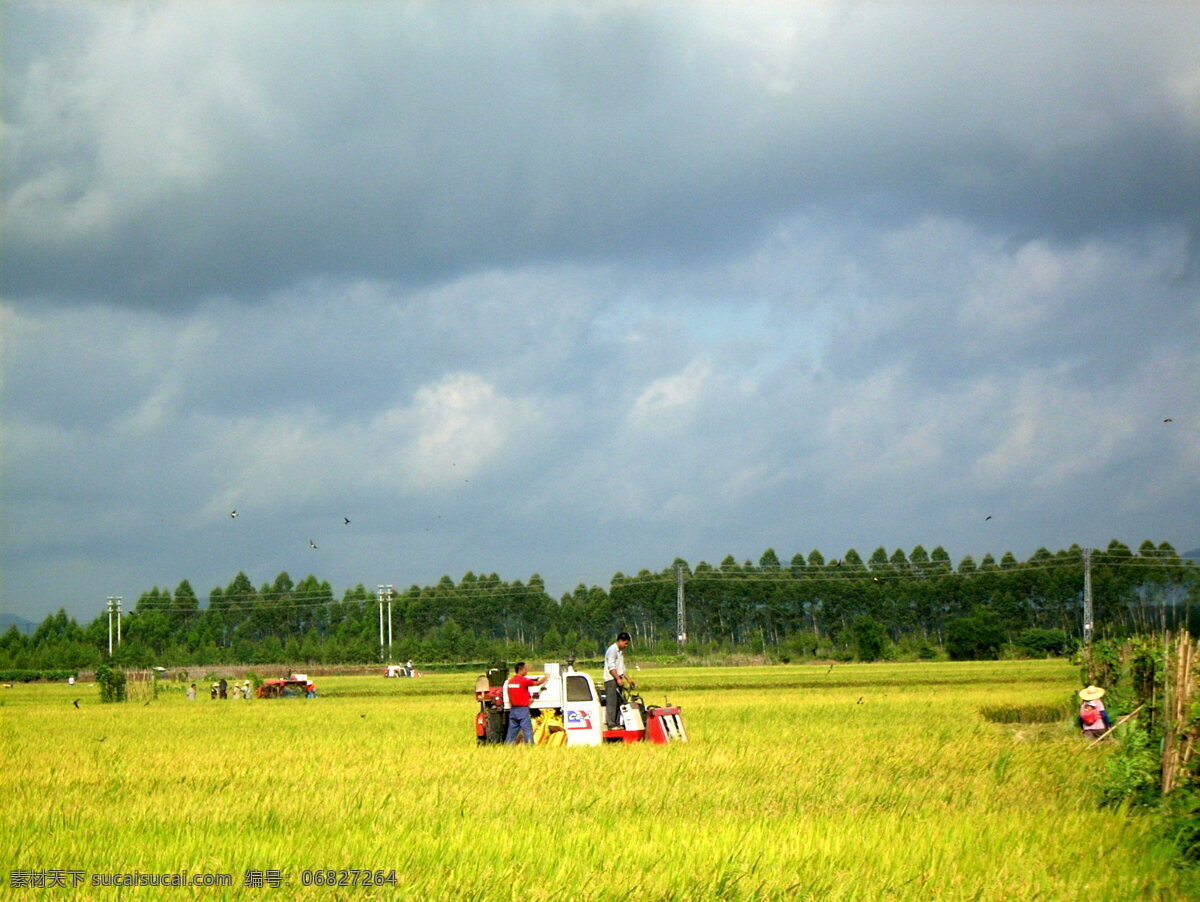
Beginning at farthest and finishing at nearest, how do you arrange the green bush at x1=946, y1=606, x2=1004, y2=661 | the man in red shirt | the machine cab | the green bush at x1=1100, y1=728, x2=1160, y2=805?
1. the green bush at x1=946, y1=606, x2=1004, y2=661
2. the man in red shirt
3. the machine cab
4. the green bush at x1=1100, y1=728, x2=1160, y2=805

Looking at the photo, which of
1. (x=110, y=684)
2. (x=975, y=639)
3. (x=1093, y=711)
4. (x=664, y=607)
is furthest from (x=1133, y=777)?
(x=664, y=607)

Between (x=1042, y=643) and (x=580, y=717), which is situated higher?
(x=580, y=717)

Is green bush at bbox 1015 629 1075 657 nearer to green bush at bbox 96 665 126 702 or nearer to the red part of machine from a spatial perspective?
green bush at bbox 96 665 126 702

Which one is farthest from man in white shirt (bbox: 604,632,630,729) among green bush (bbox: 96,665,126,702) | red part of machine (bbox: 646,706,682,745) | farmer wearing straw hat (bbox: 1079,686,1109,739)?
green bush (bbox: 96,665,126,702)

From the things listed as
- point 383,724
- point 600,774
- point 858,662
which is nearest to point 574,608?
point 858,662

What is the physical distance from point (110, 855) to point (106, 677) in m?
44.7

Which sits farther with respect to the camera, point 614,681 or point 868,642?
point 868,642

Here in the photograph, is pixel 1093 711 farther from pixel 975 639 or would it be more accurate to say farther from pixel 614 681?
pixel 975 639

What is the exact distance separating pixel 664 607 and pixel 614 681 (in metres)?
152

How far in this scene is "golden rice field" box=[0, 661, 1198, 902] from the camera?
9992 mm

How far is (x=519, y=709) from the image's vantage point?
858 inches

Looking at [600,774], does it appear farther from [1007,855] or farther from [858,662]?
[858,662]

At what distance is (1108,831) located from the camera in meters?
12.4

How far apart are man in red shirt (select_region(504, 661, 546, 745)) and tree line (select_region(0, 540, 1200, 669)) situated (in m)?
99.5
